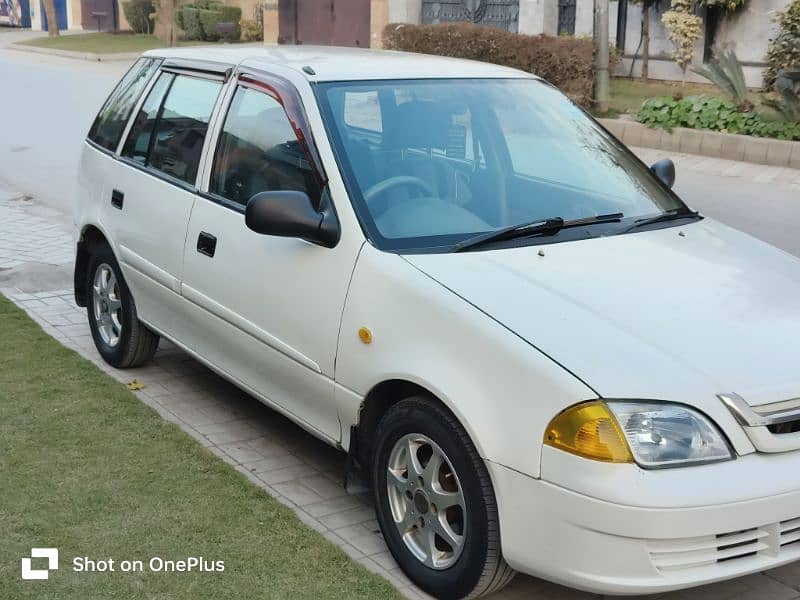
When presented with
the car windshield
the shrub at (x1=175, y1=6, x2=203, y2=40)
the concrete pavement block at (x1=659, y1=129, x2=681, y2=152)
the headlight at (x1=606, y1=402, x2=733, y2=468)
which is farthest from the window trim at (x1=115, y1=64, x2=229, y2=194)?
the shrub at (x1=175, y1=6, x2=203, y2=40)

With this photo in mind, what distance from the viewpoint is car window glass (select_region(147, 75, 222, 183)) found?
521cm

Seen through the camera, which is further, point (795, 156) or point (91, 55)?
point (91, 55)

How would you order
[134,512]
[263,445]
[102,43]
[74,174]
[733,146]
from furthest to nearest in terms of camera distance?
[102,43], [733,146], [74,174], [263,445], [134,512]

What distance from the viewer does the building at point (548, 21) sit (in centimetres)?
1942

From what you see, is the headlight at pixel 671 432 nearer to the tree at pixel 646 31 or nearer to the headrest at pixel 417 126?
the headrest at pixel 417 126

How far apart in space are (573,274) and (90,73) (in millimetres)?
26611

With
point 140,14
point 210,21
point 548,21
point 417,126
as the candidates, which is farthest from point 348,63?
point 140,14

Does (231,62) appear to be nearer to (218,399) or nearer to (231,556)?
(218,399)

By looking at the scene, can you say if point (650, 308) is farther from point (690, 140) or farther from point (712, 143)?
point (690, 140)

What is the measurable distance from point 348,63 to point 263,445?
1.79 m

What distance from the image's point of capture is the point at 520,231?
4188 mm

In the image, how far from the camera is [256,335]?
455 centimetres

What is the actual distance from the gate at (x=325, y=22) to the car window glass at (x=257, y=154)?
22.9 m

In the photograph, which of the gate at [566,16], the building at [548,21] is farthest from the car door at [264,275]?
the gate at [566,16]
